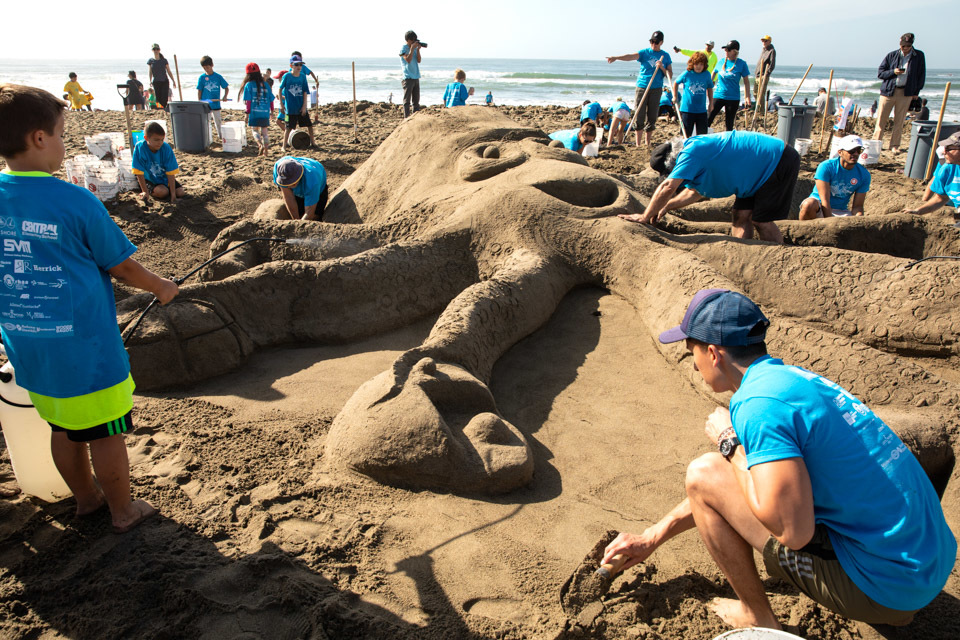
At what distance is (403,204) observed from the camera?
479 cm

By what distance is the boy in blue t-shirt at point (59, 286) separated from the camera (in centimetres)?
180

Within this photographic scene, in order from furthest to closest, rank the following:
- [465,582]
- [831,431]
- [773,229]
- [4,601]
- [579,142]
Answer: [579,142], [773,229], [465,582], [4,601], [831,431]

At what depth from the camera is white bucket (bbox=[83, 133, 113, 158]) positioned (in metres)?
6.93

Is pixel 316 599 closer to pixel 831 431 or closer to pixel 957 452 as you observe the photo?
pixel 831 431

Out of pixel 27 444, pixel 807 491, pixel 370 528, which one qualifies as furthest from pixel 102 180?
pixel 807 491

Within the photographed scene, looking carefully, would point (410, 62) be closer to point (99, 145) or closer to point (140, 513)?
point (99, 145)

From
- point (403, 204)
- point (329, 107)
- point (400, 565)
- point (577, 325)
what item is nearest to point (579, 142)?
point (403, 204)

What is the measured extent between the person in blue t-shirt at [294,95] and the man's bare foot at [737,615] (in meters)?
8.89

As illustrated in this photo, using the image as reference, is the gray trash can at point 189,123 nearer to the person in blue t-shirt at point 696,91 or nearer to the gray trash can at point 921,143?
the person in blue t-shirt at point 696,91

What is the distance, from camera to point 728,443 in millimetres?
1615

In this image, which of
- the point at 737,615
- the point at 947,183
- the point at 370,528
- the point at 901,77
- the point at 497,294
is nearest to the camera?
the point at 737,615

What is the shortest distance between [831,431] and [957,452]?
144 centimetres

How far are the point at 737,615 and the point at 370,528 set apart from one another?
3.78 feet

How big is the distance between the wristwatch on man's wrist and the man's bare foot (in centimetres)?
46
